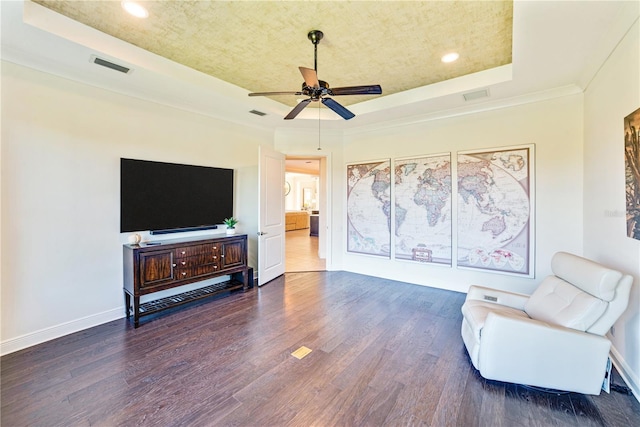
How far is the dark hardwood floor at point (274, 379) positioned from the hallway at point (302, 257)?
2323 millimetres

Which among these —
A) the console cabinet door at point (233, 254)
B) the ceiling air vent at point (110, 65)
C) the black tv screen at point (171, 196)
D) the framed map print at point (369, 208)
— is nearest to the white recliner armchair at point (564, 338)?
the framed map print at point (369, 208)

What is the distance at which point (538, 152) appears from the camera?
3537mm

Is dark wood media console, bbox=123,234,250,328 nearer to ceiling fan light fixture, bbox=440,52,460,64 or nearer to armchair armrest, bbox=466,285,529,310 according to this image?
armchair armrest, bbox=466,285,529,310

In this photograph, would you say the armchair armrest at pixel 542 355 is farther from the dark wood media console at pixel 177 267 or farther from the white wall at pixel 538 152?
the dark wood media console at pixel 177 267

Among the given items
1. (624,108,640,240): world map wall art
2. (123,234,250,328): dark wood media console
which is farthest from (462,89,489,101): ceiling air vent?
(123,234,250,328): dark wood media console

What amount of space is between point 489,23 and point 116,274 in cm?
476

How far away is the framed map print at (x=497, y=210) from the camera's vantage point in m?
3.61

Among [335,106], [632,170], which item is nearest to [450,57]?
[335,106]

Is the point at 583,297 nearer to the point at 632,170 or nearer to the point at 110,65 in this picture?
the point at 632,170

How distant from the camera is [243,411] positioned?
1831mm

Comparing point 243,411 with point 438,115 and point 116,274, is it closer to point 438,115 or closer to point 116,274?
point 116,274

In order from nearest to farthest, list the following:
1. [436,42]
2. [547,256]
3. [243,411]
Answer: [243,411] < [436,42] < [547,256]

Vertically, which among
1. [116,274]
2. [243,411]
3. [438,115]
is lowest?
[243,411]

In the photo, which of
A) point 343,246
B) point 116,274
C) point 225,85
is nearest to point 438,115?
point 343,246
